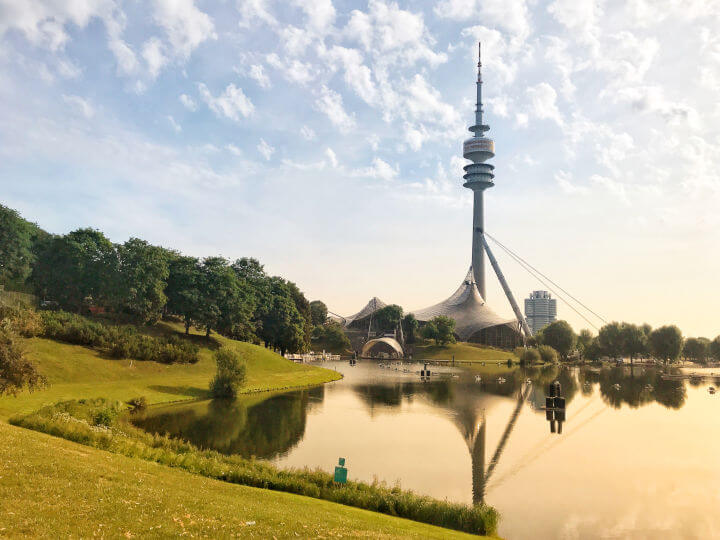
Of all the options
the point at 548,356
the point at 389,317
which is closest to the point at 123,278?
the point at 548,356

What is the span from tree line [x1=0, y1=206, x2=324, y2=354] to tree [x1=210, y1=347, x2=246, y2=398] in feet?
68.6

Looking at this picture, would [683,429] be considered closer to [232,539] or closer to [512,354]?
[232,539]

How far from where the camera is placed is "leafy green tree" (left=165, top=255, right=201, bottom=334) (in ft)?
258

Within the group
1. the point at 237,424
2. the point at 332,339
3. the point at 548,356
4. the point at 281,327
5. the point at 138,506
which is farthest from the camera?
the point at 332,339

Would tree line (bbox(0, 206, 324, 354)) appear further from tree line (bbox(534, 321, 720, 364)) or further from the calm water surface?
tree line (bbox(534, 321, 720, 364))

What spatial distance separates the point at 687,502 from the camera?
28.1 m

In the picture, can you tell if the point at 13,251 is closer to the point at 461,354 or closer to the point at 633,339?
the point at 461,354

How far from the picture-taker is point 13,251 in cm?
8219

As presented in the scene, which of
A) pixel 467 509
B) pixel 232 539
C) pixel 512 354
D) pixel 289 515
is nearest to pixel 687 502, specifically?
pixel 467 509

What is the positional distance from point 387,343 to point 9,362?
464ft

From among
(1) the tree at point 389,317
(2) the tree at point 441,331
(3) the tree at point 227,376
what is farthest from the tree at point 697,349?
(3) the tree at point 227,376

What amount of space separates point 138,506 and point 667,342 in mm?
157625

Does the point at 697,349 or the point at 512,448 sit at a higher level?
the point at 697,349

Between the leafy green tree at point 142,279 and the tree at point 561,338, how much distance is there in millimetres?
126338
